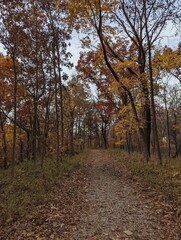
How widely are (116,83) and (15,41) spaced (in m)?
6.13

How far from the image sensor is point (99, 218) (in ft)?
17.7

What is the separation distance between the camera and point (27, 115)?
2088 centimetres

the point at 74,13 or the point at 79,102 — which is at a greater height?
the point at 74,13

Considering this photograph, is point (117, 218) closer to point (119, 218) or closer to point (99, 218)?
point (119, 218)

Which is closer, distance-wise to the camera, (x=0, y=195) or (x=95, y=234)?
(x=95, y=234)

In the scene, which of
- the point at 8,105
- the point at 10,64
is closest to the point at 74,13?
the point at 10,64

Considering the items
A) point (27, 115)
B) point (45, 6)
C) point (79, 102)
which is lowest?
point (27, 115)

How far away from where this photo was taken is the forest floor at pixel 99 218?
4578 millimetres

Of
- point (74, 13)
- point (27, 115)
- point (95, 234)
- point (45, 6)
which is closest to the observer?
point (95, 234)

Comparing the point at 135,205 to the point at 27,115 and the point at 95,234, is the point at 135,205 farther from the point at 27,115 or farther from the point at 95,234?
the point at 27,115

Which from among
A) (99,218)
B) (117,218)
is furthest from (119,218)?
(99,218)

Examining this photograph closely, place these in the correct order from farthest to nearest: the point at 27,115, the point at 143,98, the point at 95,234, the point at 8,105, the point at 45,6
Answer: the point at 27,115
the point at 8,105
the point at 143,98
the point at 45,6
the point at 95,234

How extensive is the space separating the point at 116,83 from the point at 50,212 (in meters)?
9.12

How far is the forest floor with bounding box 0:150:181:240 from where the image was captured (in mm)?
4578
